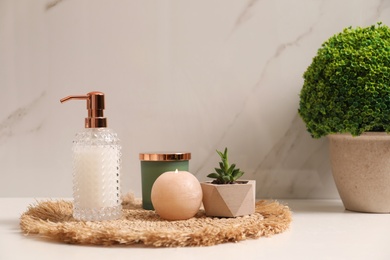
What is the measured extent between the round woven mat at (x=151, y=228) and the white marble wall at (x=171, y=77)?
0.27 meters

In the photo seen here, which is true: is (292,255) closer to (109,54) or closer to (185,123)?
(185,123)

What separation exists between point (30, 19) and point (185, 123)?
Answer: 456 mm

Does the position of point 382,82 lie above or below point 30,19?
below

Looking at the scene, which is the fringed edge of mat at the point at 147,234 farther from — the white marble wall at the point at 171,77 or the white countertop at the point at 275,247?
the white marble wall at the point at 171,77

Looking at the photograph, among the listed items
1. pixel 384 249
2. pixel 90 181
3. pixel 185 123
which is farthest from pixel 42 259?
pixel 185 123

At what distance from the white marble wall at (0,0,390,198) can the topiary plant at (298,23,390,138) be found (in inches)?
7.3

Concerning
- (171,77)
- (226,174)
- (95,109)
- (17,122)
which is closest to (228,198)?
(226,174)

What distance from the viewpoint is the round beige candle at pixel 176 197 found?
86cm

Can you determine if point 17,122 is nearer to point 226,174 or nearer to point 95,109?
point 95,109

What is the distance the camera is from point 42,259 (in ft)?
2.12

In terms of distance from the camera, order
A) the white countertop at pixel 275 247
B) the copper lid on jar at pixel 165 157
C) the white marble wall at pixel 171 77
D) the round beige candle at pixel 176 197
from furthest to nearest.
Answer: the white marble wall at pixel 171 77, the copper lid on jar at pixel 165 157, the round beige candle at pixel 176 197, the white countertop at pixel 275 247

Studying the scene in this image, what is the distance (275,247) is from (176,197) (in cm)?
21

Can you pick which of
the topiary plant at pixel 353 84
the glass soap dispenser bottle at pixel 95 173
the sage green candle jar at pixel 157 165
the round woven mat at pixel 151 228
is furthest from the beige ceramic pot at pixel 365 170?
the glass soap dispenser bottle at pixel 95 173

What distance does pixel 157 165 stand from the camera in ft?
3.22
